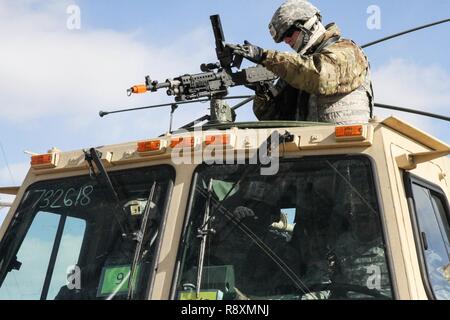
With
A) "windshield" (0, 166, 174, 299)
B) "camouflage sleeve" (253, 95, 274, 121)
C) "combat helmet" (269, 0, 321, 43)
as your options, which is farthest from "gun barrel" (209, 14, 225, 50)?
"windshield" (0, 166, 174, 299)

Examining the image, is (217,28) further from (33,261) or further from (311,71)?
(33,261)

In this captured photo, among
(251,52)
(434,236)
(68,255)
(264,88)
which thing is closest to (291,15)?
(264,88)

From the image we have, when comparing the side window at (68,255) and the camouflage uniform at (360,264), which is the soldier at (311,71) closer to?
the camouflage uniform at (360,264)

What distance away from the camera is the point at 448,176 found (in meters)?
5.08

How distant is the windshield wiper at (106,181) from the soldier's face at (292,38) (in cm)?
166

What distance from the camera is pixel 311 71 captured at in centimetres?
480

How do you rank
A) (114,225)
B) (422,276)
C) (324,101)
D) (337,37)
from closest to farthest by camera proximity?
(422,276) → (114,225) → (324,101) → (337,37)

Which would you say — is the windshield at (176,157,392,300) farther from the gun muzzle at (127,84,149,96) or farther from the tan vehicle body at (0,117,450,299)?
the gun muzzle at (127,84,149,96)

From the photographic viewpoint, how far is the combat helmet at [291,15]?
5.46 meters

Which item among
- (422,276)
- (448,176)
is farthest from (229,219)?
(448,176)

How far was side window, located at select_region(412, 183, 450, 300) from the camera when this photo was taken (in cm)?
403
